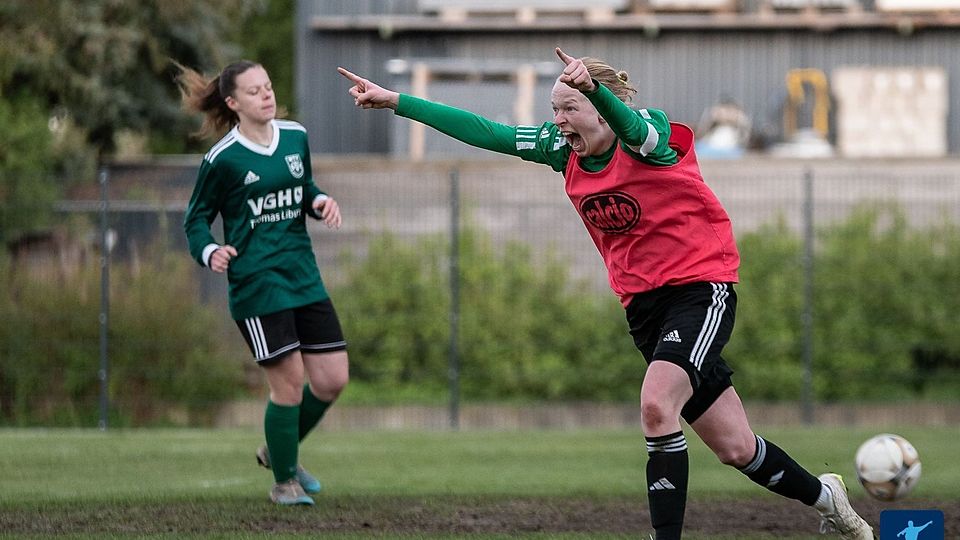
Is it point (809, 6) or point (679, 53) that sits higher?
point (809, 6)

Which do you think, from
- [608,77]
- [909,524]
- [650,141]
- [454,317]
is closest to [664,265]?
[650,141]

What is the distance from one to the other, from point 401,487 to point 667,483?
3467 millimetres

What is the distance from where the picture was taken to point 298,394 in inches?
297

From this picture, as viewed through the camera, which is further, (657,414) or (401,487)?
(401,487)

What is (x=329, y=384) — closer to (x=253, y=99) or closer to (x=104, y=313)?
(x=253, y=99)

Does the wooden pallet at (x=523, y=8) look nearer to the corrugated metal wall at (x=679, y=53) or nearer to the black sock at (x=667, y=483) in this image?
the corrugated metal wall at (x=679, y=53)

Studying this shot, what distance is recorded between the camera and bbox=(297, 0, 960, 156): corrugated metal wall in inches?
891

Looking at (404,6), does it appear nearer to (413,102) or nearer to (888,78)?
(888,78)

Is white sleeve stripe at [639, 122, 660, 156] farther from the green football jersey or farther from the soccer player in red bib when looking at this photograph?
the green football jersey

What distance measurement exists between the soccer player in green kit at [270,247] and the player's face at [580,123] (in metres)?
2.11

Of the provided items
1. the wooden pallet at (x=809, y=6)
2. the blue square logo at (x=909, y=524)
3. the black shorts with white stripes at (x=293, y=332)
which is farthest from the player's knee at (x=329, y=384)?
the wooden pallet at (x=809, y=6)

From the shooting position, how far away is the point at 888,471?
24.0 feet

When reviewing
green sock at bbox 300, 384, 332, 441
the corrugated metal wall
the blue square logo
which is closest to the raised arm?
the blue square logo

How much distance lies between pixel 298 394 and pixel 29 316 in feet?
26.4
